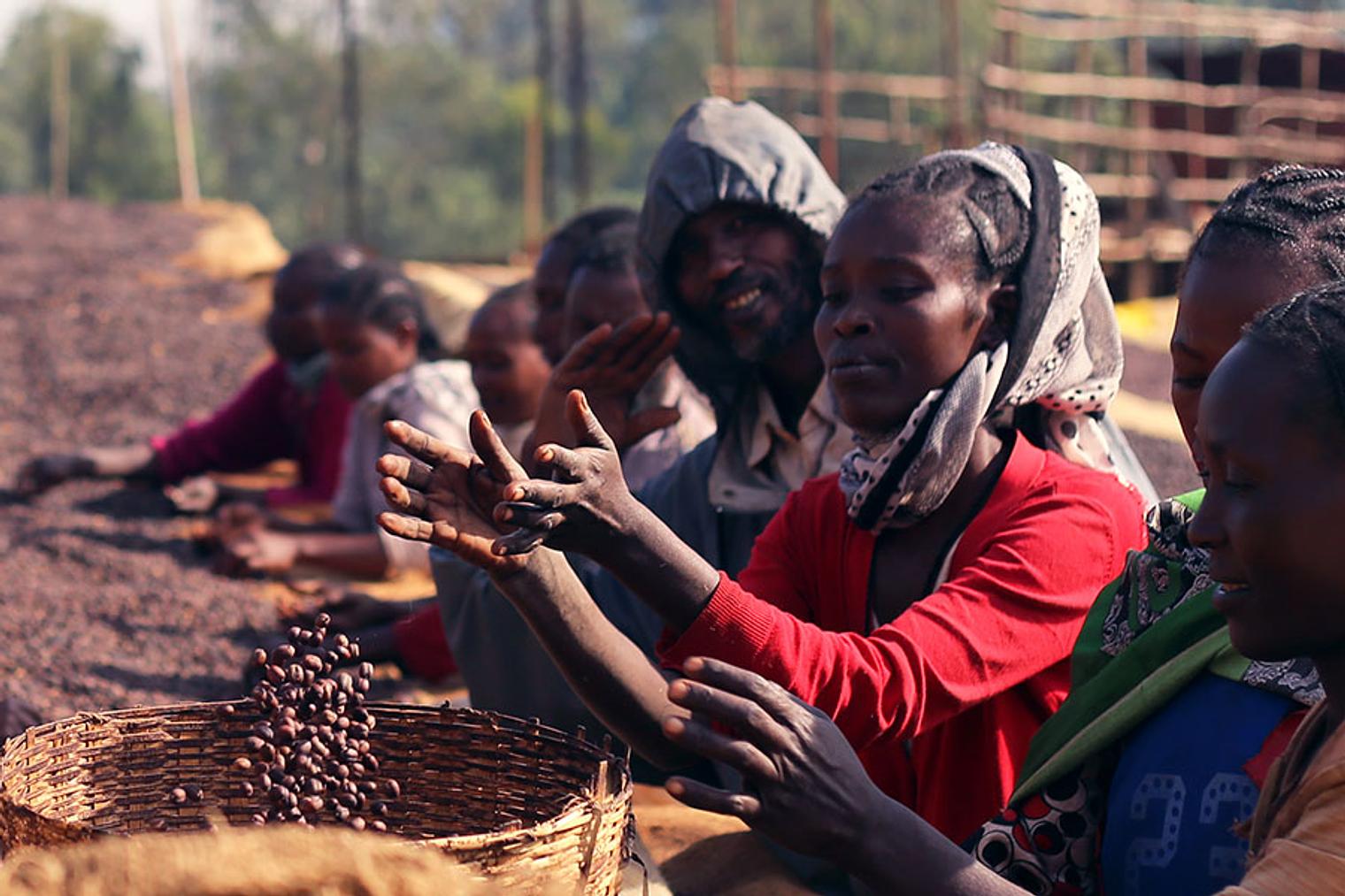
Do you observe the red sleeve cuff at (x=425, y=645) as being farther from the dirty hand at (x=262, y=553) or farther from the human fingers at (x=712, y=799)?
the human fingers at (x=712, y=799)

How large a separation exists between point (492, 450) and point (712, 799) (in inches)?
24.3

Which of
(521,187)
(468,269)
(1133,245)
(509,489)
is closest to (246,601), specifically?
(509,489)

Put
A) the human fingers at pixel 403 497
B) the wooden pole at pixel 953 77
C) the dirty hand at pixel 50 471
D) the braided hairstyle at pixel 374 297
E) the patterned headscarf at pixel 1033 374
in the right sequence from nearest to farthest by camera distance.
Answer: the human fingers at pixel 403 497 < the patterned headscarf at pixel 1033 374 < the braided hairstyle at pixel 374 297 < the dirty hand at pixel 50 471 < the wooden pole at pixel 953 77

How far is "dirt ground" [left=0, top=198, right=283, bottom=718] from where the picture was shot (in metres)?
5.29

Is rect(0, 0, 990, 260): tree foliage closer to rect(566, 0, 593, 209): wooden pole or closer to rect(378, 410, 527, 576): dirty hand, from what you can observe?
rect(566, 0, 593, 209): wooden pole

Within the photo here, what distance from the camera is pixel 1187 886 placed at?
2131mm

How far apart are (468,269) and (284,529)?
10.4m

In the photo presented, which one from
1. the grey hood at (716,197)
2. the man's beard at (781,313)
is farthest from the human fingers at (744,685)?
the grey hood at (716,197)

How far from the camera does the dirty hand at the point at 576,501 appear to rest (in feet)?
6.90

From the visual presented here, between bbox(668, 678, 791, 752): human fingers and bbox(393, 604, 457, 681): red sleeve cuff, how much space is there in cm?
306

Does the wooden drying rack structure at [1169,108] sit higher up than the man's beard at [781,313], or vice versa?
the man's beard at [781,313]

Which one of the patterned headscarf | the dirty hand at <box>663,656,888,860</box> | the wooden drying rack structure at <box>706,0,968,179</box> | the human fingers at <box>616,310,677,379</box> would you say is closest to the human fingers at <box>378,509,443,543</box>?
the dirty hand at <box>663,656,888,860</box>

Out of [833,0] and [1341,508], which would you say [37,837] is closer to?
[1341,508]

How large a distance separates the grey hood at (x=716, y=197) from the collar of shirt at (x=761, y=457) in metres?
0.06
